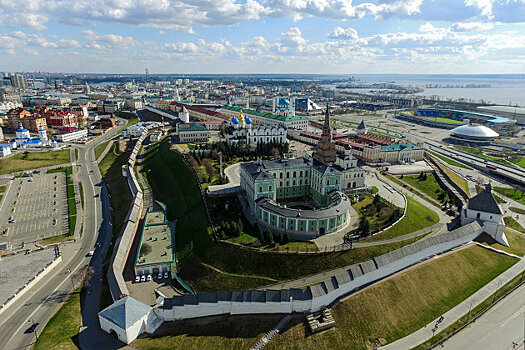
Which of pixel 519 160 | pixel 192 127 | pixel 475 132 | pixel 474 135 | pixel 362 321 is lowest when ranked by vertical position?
pixel 362 321

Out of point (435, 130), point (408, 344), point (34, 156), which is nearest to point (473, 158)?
point (435, 130)

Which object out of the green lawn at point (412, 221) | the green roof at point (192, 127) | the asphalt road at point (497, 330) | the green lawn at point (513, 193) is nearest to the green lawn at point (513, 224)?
the green lawn at point (513, 193)

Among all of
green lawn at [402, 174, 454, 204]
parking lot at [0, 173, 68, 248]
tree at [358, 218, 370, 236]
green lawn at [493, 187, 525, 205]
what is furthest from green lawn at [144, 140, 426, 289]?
green lawn at [493, 187, 525, 205]

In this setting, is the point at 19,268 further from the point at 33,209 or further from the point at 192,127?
the point at 192,127

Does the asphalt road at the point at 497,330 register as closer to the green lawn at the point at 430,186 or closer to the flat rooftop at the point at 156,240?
the green lawn at the point at 430,186

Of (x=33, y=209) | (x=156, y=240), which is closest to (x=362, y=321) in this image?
(x=156, y=240)

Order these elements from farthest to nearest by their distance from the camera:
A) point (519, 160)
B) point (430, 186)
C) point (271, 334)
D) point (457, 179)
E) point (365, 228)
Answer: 1. point (519, 160)
2. point (457, 179)
3. point (430, 186)
4. point (365, 228)
5. point (271, 334)

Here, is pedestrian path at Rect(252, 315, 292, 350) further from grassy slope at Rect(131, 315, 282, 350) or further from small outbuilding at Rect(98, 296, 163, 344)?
small outbuilding at Rect(98, 296, 163, 344)
